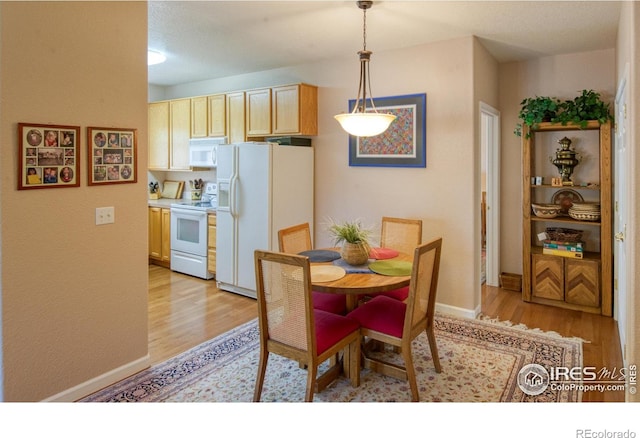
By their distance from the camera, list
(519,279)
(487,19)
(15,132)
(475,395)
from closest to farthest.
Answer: (15,132) < (475,395) < (487,19) < (519,279)

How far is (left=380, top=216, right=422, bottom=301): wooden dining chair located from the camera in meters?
3.46

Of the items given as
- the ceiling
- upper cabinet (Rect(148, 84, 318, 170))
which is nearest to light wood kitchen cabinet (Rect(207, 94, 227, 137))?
upper cabinet (Rect(148, 84, 318, 170))

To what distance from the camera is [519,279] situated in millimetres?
4605

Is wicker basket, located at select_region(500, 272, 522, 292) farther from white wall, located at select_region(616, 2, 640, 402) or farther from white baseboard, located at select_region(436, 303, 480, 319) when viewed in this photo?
white wall, located at select_region(616, 2, 640, 402)

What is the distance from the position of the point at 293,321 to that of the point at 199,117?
395 cm

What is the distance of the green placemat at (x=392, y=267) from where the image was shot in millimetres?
2605

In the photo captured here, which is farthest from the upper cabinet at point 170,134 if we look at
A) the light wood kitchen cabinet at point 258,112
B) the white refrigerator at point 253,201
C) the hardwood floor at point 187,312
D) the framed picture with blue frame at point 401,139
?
the framed picture with blue frame at point 401,139

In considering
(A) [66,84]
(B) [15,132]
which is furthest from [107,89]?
(B) [15,132]

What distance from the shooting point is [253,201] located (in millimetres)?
4320

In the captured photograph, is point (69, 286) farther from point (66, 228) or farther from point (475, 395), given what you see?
point (475, 395)

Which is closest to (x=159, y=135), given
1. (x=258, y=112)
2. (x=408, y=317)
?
(x=258, y=112)

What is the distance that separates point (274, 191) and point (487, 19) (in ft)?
7.92

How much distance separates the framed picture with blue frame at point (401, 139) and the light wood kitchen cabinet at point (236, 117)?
1510 millimetres

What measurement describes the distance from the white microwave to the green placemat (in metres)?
3.10
